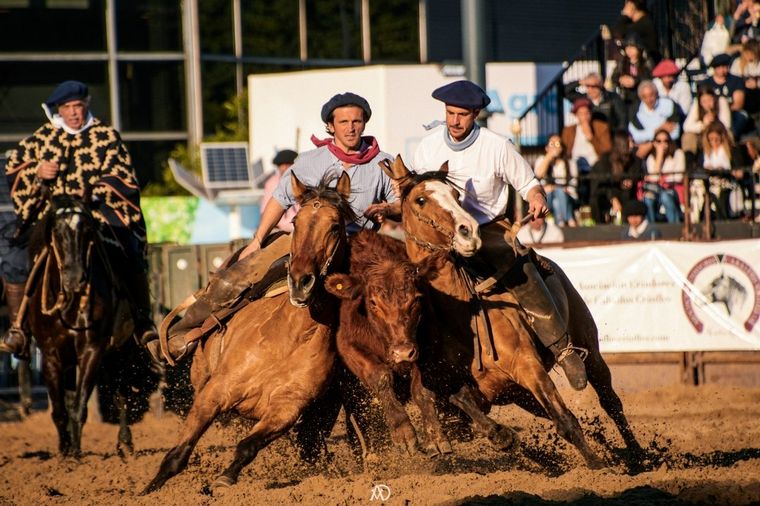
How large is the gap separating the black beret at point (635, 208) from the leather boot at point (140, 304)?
5.44 meters

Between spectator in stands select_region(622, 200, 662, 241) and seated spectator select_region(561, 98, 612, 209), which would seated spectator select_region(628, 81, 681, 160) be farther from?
spectator in stands select_region(622, 200, 662, 241)

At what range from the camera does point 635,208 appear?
14.2 meters

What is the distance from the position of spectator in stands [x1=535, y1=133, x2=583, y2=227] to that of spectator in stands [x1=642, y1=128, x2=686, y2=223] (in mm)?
879

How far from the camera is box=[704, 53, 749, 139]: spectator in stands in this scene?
15.8 meters

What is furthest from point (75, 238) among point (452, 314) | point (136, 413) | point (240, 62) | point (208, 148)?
point (240, 62)

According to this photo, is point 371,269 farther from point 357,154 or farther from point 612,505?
point 612,505

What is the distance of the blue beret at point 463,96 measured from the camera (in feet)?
27.2

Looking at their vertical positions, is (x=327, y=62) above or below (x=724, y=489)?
above

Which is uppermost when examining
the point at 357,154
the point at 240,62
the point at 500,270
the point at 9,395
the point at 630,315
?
the point at 240,62

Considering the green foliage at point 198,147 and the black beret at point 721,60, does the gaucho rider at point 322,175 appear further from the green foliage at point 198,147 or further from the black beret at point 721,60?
the green foliage at point 198,147

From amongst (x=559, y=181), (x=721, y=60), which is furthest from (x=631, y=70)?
(x=559, y=181)

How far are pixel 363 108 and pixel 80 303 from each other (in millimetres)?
4049

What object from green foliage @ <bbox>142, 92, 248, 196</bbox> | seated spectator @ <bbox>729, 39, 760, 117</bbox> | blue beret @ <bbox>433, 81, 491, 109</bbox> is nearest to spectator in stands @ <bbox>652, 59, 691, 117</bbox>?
seated spectator @ <bbox>729, 39, 760, 117</bbox>

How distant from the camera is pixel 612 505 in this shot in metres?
6.61
